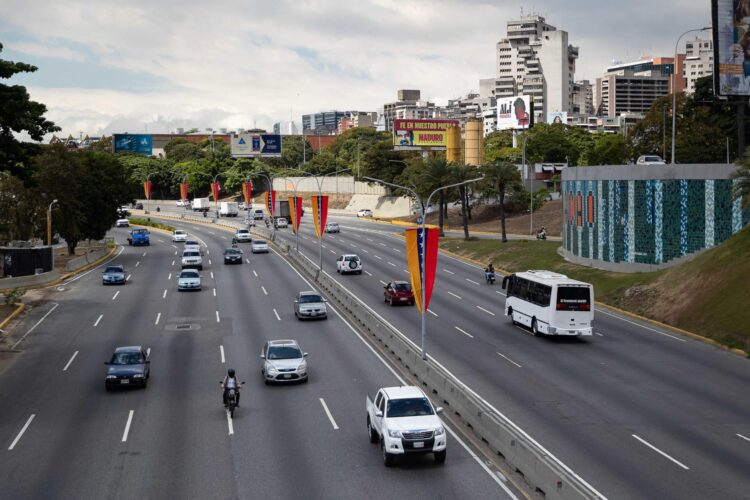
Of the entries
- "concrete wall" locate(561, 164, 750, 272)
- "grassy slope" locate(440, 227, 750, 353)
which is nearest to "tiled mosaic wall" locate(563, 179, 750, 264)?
"concrete wall" locate(561, 164, 750, 272)

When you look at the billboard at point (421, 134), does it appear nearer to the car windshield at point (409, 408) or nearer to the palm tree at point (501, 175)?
the palm tree at point (501, 175)

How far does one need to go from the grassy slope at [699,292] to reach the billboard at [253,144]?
445 feet

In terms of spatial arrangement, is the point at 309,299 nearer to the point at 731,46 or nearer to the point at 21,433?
the point at 21,433

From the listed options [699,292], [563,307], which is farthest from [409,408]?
[699,292]

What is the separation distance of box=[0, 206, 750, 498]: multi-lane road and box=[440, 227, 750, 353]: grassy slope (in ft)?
5.49

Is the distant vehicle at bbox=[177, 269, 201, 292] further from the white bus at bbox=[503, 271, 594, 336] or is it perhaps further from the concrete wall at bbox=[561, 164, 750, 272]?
the concrete wall at bbox=[561, 164, 750, 272]

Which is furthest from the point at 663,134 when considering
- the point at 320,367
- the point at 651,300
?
the point at 320,367

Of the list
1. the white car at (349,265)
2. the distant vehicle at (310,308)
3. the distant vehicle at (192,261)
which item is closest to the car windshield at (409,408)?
the distant vehicle at (310,308)

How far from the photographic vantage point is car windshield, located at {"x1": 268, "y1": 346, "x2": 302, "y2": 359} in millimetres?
33281

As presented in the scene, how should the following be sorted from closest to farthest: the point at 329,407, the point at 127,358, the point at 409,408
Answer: the point at 409,408 < the point at 329,407 < the point at 127,358

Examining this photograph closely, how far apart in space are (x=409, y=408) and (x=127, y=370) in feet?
45.8

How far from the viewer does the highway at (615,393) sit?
72.1ft

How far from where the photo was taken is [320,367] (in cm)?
3588

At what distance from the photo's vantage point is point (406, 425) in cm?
2238
